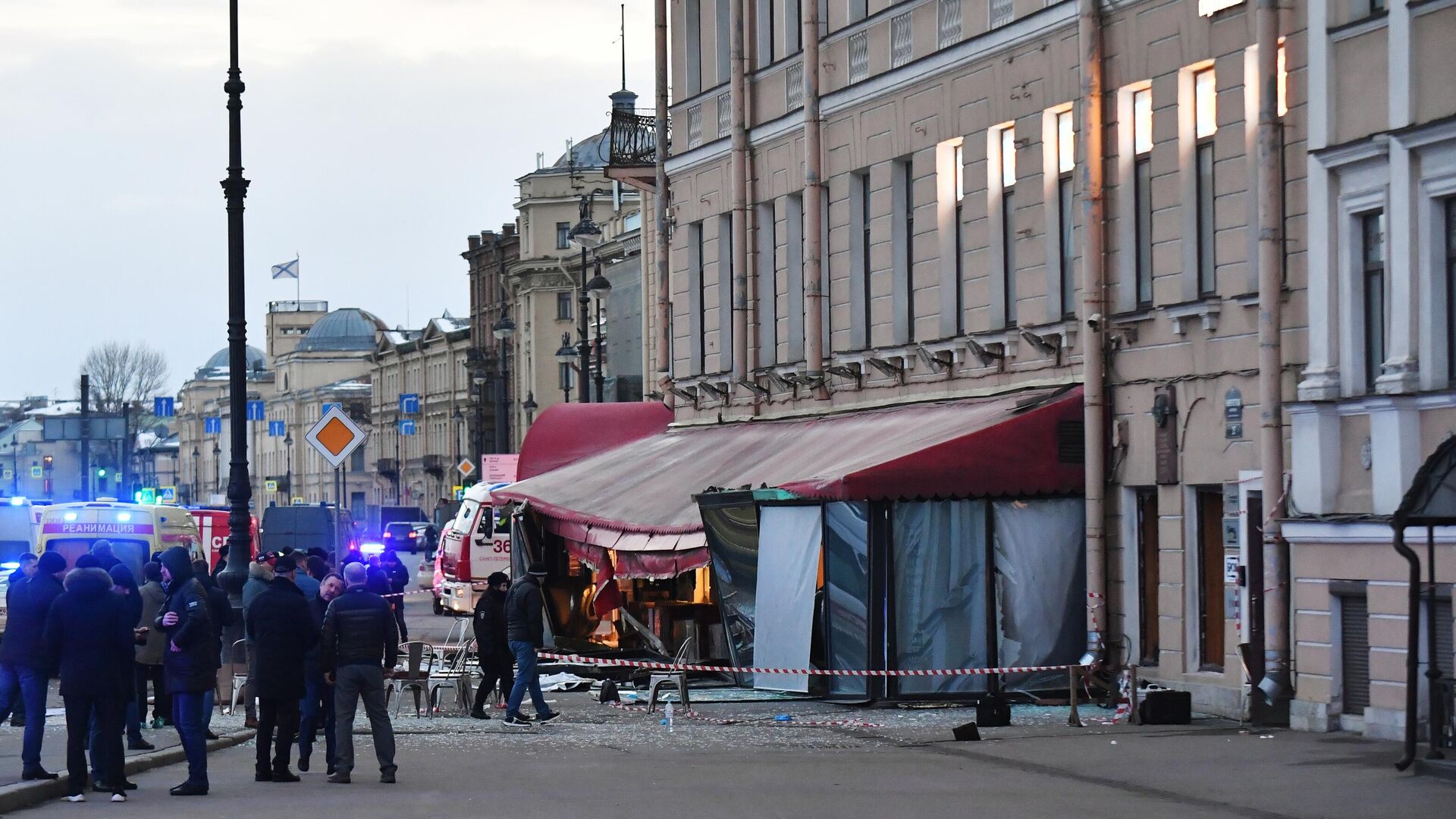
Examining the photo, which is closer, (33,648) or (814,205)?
(33,648)

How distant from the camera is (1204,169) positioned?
22500mm

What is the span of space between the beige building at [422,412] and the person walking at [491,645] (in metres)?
85.9

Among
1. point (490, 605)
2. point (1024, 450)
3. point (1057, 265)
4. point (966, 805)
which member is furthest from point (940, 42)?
point (966, 805)

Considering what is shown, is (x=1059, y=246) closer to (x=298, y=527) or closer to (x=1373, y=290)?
(x=1373, y=290)

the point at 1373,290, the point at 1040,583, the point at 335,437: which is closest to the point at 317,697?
the point at 1040,583

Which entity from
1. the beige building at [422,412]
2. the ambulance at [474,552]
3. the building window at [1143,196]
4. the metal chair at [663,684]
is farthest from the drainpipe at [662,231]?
the beige building at [422,412]

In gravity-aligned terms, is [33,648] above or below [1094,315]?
below

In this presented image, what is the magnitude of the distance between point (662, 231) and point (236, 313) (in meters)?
10.3

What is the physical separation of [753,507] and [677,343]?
11.4m

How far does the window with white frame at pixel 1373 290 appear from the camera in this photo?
1959cm

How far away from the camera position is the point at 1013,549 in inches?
950

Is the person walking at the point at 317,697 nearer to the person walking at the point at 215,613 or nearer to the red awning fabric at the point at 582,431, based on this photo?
the person walking at the point at 215,613

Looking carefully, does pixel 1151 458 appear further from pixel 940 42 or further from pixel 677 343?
pixel 677 343

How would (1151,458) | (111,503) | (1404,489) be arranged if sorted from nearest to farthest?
(1404,489) → (1151,458) → (111,503)
